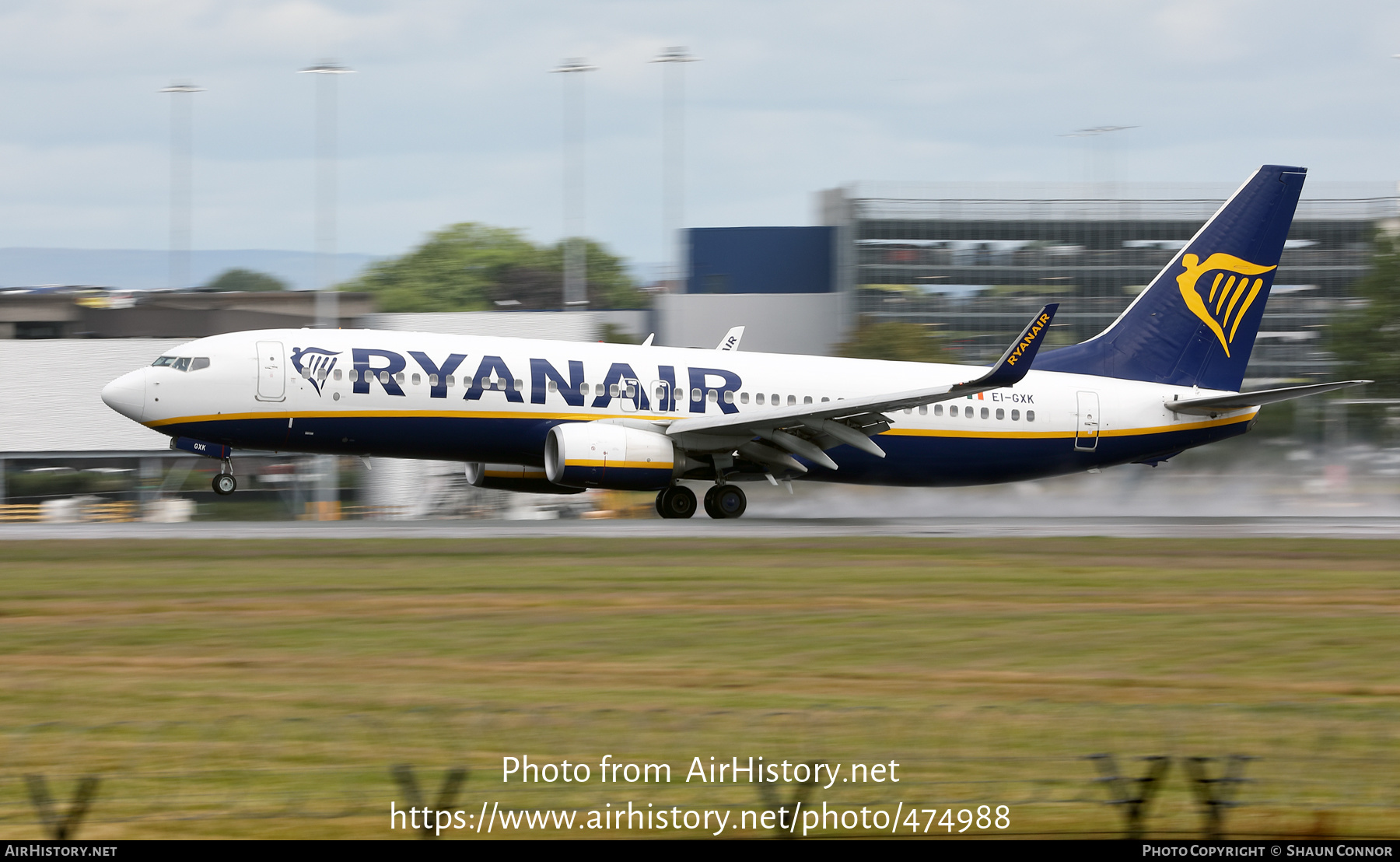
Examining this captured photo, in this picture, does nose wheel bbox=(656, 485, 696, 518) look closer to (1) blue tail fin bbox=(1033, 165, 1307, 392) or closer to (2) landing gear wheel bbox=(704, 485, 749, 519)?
(2) landing gear wheel bbox=(704, 485, 749, 519)

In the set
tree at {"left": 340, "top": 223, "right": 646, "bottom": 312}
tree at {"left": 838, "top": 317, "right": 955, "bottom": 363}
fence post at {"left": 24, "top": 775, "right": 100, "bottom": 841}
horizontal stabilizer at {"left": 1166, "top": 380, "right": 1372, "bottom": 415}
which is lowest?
fence post at {"left": 24, "top": 775, "right": 100, "bottom": 841}

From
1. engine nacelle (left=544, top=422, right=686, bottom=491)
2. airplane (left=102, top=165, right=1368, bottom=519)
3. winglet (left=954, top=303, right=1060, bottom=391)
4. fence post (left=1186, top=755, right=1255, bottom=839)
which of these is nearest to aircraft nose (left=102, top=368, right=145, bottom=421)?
airplane (left=102, top=165, right=1368, bottom=519)

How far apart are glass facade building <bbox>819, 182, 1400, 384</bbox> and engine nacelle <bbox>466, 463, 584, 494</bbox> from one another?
55.9 metres

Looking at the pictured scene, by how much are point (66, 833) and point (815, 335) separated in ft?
233

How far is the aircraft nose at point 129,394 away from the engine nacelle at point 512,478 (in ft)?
21.7

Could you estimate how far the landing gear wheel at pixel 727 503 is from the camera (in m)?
28.8

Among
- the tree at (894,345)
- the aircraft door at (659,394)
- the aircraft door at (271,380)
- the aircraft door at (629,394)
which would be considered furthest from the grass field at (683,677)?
the tree at (894,345)

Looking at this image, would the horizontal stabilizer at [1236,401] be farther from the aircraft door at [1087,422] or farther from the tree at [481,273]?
the tree at [481,273]

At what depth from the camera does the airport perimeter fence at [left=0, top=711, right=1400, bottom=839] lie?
5961 mm

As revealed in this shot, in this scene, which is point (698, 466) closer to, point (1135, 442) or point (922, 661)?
point (1135, 442)

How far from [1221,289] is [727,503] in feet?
43.1

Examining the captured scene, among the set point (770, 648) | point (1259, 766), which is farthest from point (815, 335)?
point (1259, 766)

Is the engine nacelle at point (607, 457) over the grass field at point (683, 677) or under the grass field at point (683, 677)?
over

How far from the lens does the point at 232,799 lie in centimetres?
691
